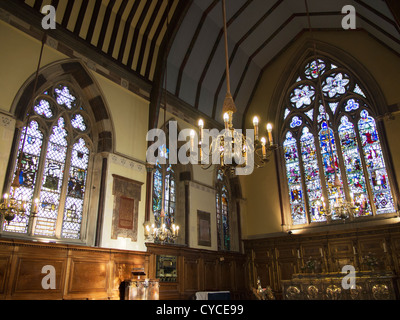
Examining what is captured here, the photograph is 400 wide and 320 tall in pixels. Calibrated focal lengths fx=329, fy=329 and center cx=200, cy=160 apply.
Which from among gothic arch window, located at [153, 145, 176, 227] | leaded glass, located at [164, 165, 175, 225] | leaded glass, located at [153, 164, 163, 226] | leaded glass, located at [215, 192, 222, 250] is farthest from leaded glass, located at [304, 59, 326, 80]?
leaded glass, located at [153, 164, 163, 226]

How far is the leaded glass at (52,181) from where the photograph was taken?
7402 millimetres

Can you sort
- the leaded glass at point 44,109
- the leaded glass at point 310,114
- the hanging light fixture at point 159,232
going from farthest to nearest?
1. the leaded glass at point 310,114
2. the hanging light fixture at point 159,232
3. the leaded glass at point 44,109

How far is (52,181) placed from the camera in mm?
7762

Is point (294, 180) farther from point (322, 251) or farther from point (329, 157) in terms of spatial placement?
point (322, 251)

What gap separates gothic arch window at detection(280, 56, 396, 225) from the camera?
1112 cm

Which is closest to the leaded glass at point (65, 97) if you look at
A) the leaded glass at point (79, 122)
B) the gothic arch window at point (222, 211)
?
the leaded glass at point (79, 122)

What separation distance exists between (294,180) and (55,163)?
8.66 meters

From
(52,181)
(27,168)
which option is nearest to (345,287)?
(52,181)

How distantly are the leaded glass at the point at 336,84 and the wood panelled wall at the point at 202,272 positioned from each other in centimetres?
720

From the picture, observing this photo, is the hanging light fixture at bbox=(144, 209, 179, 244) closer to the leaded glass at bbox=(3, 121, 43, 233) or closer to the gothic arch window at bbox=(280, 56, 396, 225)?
the leaded glass at bbox=(3, 121, 43, 233)

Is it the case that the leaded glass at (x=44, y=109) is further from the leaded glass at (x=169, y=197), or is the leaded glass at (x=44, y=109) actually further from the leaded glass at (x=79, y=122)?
the leaded glass at (x=169, y=197)

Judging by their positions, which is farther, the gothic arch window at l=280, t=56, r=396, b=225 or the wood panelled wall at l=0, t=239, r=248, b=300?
the gothic arch window at l=280, t=56, r=396, b=225

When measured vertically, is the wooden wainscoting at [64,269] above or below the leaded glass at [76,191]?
below

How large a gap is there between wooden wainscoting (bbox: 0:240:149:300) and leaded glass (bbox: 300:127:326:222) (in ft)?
22.0
